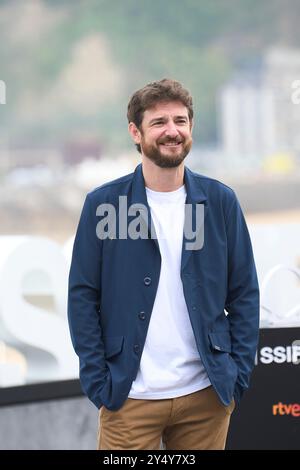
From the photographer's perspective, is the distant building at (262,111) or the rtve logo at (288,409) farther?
the distant building at (262,111)

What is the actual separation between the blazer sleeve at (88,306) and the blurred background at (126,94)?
127 inches

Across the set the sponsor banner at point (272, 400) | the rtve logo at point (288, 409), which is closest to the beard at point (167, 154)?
the sponsor banner at point (272, 400)

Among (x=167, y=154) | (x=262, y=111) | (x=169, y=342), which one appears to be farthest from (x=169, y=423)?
(x=262, y=111)

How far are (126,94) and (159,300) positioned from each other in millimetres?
4262

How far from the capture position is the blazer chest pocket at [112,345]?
8.77 ft

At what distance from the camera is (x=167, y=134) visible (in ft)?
8.66

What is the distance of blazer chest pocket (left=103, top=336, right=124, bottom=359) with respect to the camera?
8.77ft

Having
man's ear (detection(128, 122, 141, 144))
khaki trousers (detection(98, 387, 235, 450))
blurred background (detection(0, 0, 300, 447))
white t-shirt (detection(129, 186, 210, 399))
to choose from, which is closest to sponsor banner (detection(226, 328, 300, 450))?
khaki trousers (detection(98, 387, 235, 450))

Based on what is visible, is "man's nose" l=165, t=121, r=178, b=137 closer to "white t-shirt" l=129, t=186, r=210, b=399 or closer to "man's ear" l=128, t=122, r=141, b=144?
"man's ear" l=128, t=122, r=141, b=144

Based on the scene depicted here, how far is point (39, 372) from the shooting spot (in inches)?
177

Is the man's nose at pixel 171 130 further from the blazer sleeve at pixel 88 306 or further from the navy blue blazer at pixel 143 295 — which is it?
the blazer sleeve at pixel 88 306

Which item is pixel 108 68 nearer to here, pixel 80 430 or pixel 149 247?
pixel 80 430

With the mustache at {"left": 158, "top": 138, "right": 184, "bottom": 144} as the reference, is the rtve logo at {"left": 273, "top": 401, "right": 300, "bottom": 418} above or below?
below

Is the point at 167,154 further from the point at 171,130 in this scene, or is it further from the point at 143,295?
the point at 143,295
